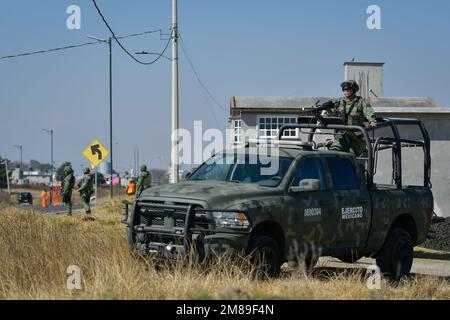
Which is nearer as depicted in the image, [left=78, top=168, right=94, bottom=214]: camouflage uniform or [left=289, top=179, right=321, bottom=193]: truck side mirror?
[left=289, top=179, right=321, bottom=193]: truck side mirror

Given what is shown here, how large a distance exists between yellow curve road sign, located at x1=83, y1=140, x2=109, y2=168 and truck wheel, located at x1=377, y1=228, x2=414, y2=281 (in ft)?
65.9

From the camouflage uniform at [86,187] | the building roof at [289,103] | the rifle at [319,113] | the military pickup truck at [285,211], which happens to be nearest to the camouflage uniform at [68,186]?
the camouflage uniform at [86,187]

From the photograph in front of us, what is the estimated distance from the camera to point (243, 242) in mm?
8797

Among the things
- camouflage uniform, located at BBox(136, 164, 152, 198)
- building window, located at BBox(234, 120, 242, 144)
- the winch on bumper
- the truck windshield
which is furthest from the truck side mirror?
building window, located at BBox(234, 120, 242, 144)

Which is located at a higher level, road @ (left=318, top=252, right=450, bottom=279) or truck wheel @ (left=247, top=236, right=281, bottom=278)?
truck wheel @ (left=247, top=236, right=281, bottom=278)

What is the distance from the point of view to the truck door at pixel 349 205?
33.5ft

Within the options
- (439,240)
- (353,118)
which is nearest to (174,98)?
(439,240)

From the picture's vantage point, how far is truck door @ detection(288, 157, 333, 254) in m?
9.58

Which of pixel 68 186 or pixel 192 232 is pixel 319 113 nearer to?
pixel 192 232

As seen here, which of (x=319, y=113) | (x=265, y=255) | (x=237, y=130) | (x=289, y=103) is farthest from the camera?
(x=237, y=130)

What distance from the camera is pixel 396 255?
11.3m

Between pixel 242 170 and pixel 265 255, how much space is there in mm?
1570

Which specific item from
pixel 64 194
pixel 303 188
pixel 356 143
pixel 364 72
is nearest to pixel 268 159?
pixel 303 188

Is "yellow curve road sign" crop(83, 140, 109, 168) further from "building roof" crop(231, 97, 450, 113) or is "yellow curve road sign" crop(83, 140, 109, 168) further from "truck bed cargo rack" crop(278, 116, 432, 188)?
"truck bed cargo rack" crop(278, 116, 432, 188)
